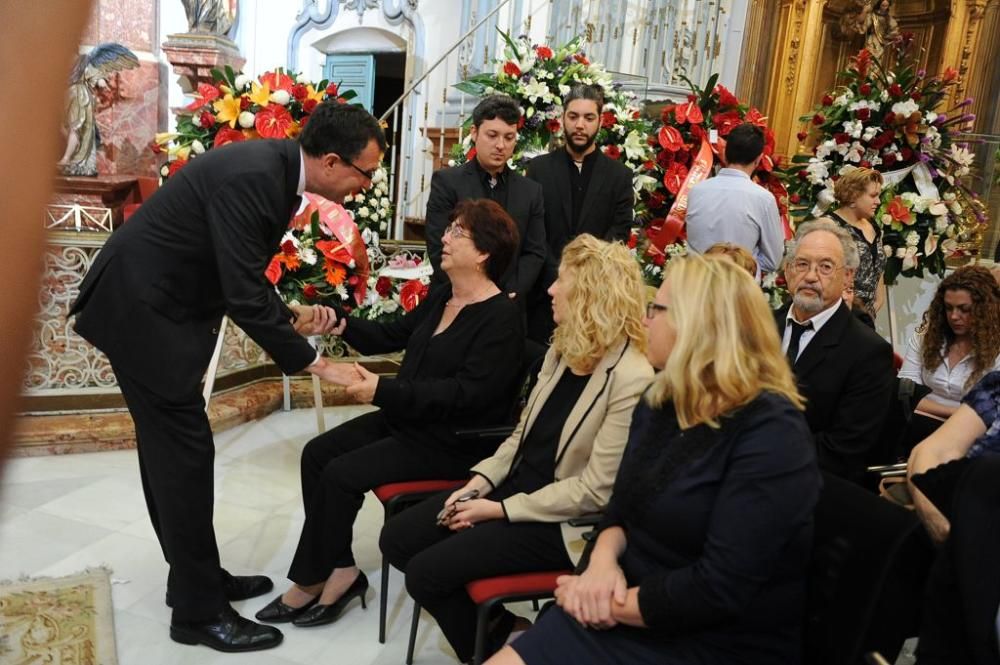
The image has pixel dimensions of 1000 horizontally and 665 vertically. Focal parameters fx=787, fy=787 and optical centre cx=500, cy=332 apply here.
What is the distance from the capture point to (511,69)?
4.48 m

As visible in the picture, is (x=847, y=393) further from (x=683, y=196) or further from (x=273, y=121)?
(x=273, y=121)

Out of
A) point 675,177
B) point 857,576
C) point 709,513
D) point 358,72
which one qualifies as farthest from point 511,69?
point 358,72

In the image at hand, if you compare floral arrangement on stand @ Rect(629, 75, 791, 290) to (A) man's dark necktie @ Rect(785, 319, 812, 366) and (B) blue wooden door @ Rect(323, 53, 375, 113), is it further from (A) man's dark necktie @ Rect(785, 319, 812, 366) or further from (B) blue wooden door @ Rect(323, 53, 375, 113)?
(B) blue wooden door @ Rect(323, 53, 375, 113)

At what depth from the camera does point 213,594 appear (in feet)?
8.43

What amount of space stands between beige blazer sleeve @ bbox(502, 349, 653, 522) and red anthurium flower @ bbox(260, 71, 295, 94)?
2400 mm

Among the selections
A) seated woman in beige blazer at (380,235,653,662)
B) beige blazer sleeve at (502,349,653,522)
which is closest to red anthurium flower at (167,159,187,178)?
seated woman in beige blazer at (380,235,653,662)

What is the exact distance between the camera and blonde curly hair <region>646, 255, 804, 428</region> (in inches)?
64.3

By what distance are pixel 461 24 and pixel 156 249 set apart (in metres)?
7.43

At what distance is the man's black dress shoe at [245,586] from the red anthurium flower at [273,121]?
1.96 metres

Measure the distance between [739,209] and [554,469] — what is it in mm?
1952

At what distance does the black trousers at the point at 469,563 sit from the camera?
6.99 ft

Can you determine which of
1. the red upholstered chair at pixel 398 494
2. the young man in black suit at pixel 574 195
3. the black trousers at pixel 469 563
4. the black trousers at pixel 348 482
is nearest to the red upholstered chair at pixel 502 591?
the black trousers at pixel 469 563

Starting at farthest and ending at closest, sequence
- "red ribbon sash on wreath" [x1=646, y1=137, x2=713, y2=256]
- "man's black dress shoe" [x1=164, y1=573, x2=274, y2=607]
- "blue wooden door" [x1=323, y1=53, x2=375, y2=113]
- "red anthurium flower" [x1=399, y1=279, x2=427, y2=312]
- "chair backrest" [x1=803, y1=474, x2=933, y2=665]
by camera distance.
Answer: "blue wooden door" [x1=323, y1=53, x2=375, y2=113]
"red ribbon sash on wreath" [x1=646, y1=137, x2=713, y2=256]
"red anthurium flower" [x1=399, y1=279, x2=427, y2=312]
"man's black dress shoe" [x1=164, y1=573, x2=274, y2=607]
"chair backrest" [x1=803, y1=474, x2=933, y2=665]

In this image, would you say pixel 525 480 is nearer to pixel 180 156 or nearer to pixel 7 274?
pixel 7 274
